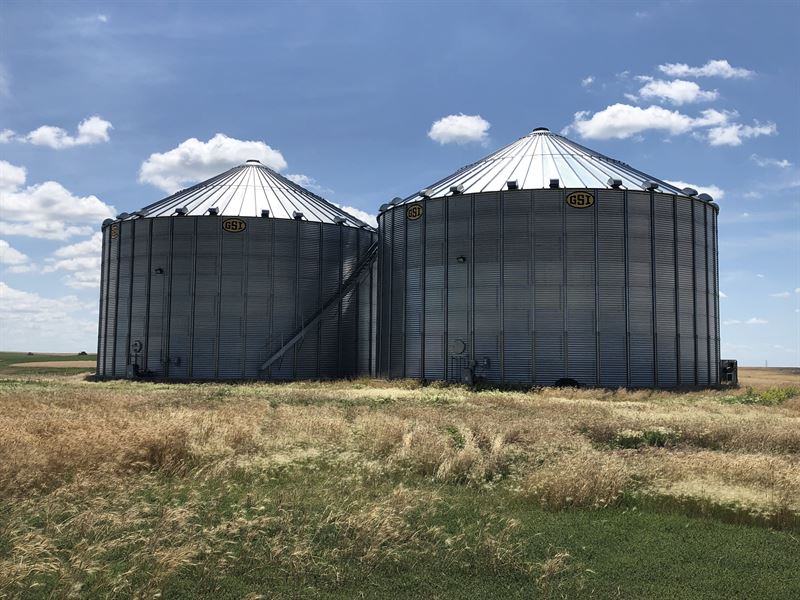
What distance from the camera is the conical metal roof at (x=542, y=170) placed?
47.5 meters

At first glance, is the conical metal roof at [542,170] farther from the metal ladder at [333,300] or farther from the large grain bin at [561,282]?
the metal ladder at [333,300]

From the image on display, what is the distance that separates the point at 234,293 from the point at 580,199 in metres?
26.4

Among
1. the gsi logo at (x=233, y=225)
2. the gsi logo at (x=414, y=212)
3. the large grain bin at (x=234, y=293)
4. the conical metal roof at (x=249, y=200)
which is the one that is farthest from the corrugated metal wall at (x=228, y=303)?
the gsi logo at (x=414, y=212)

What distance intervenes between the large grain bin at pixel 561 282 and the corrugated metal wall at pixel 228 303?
358 inches

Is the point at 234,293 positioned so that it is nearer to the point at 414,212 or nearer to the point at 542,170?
the point at 414,212

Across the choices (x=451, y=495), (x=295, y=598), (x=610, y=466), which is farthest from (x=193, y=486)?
(x=610, y=466)

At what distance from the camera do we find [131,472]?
13633 mm

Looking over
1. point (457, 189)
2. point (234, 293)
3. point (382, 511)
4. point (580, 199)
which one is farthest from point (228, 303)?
point (382, 511)

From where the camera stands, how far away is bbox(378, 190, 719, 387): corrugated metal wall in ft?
145

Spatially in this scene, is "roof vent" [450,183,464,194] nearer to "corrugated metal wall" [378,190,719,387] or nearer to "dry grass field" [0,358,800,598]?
"corrugated metal wall" [378,190,719,387]

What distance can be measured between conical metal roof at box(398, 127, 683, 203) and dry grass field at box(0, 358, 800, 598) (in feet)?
95.8

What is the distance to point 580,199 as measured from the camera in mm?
45500

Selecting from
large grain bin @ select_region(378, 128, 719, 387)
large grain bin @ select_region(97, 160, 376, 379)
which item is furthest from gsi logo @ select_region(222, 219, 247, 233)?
large grain bin @ select_region(378, 128, 719, 387)

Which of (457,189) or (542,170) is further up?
(542,170)
